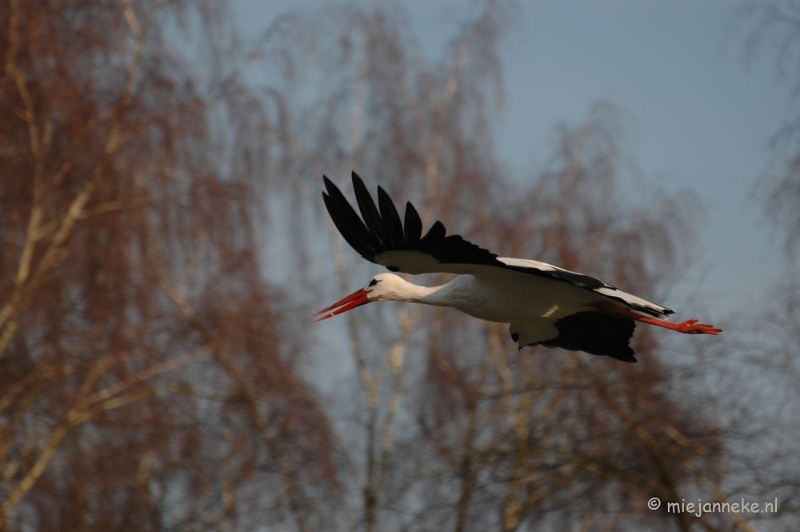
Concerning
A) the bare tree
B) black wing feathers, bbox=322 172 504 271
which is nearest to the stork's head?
black wing feathers, bbox=322 172 504 271

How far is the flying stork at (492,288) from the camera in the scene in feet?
18.9

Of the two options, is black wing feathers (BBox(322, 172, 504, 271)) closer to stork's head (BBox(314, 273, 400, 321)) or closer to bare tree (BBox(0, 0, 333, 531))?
stork's head (BBox(314, 273, 400, 321))

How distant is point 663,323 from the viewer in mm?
6941

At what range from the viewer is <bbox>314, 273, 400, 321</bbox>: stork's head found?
6.81m

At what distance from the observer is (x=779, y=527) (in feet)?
24.5

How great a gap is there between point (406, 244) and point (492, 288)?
0.86 m

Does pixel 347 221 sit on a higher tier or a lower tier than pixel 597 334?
higher

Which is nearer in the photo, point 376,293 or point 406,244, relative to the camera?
point 406,244

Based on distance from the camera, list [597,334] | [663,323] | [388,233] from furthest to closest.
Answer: [597,334] < [663,323] < [388,233]

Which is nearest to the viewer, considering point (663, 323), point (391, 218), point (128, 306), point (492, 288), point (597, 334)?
point (391, 218)

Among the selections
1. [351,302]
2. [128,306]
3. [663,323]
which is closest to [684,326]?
[663,323]

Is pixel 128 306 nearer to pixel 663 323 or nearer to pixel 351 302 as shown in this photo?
pixel 351 302

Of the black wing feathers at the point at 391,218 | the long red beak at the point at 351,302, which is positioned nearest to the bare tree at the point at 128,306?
the long red beak at the point at 351,302

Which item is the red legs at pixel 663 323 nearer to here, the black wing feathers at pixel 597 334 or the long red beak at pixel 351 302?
the black wing feathers at pixel 597 334
